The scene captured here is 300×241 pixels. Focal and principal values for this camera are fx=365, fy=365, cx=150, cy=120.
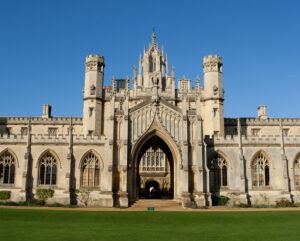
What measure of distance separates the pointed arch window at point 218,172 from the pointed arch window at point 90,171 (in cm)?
1223

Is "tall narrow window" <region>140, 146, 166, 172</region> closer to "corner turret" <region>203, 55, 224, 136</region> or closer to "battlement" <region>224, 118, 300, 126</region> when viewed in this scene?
"corner turret" <region>203, 55, 224, 136</region>

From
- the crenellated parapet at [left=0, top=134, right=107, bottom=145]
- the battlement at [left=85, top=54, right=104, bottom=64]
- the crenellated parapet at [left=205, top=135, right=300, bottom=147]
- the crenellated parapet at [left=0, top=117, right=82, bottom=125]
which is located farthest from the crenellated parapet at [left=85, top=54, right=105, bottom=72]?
the crenellated parapet at [left=205, top=135, right=300, bottom=147]

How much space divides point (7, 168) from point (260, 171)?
89.5 feet

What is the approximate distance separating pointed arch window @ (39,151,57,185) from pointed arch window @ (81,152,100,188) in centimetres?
316

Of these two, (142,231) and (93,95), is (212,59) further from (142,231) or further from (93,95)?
(142,231)

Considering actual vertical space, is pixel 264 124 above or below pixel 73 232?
above

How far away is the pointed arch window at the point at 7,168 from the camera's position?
128 ft

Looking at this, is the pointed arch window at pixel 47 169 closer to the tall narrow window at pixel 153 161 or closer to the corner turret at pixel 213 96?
the tall narrow window at pixel 153 161

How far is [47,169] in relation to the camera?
3900cm

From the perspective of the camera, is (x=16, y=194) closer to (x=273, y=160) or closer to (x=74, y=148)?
A: (x=74, y=148)

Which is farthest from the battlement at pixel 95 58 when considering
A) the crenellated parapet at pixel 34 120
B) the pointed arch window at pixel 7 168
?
the pointed arch window at pixel 7 168

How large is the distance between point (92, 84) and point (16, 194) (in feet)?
57.0

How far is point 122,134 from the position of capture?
123 ft

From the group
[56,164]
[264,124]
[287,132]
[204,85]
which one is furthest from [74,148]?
[287,132]
